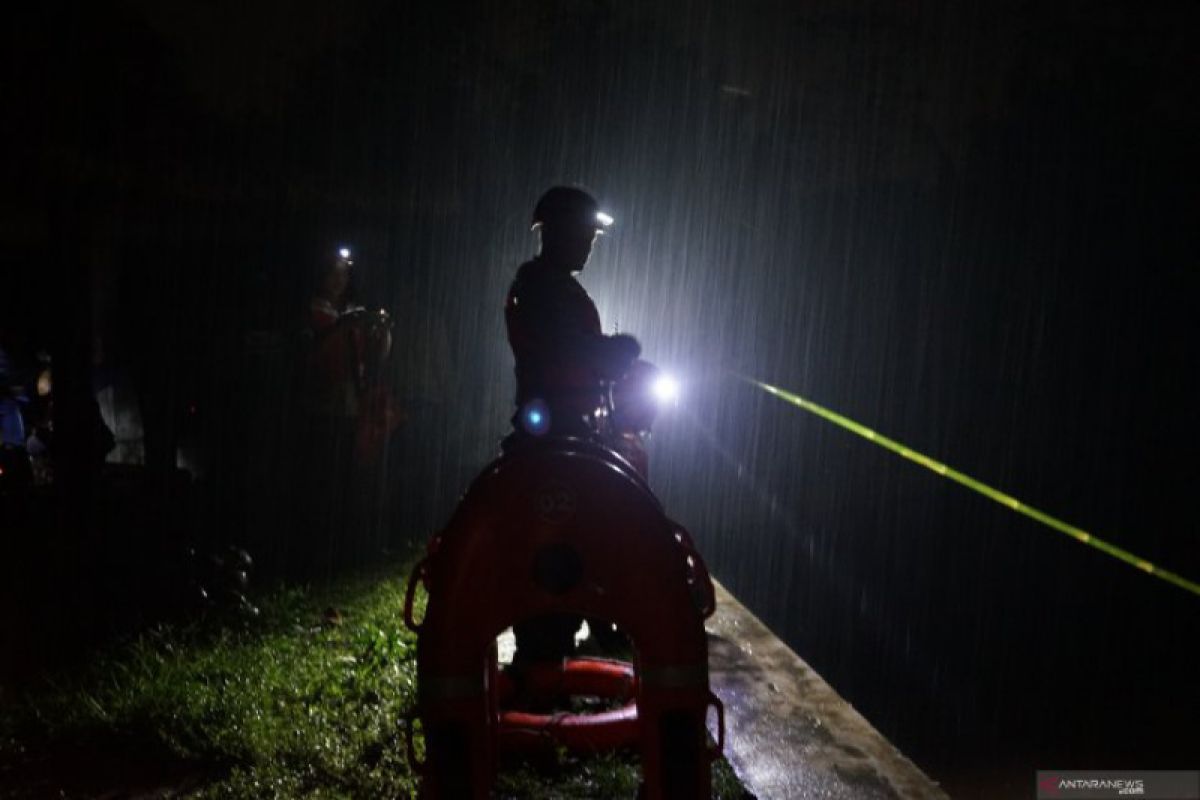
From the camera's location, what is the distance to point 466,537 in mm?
2637

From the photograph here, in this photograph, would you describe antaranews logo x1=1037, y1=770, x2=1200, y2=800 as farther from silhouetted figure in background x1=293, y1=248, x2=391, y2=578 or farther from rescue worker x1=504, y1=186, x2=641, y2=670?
silhouetted figure in background x1=293, y1=248, x2=391, y2=578

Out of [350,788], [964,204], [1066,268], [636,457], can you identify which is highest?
Answer: [964,204]

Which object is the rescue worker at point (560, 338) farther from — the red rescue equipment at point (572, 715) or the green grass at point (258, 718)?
the green grass at point (258, 718)

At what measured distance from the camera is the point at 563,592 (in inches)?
103

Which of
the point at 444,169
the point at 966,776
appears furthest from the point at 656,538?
the point at 444,169

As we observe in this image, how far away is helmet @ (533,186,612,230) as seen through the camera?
3.74 m

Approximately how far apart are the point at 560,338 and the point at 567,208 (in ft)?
2.02

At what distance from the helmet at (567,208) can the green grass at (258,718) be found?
2359 mm

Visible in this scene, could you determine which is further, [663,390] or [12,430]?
[12,430]

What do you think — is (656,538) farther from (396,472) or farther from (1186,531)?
(396,472)

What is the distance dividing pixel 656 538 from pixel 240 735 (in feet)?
7.93

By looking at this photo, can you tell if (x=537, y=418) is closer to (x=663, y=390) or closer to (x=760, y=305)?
(x=663, y=390)

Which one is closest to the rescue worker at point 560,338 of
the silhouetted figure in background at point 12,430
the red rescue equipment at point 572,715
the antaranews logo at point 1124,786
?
→ the red rescue equipment at point 572,715

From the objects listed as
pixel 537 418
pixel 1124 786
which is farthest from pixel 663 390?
pixel 1124 786
